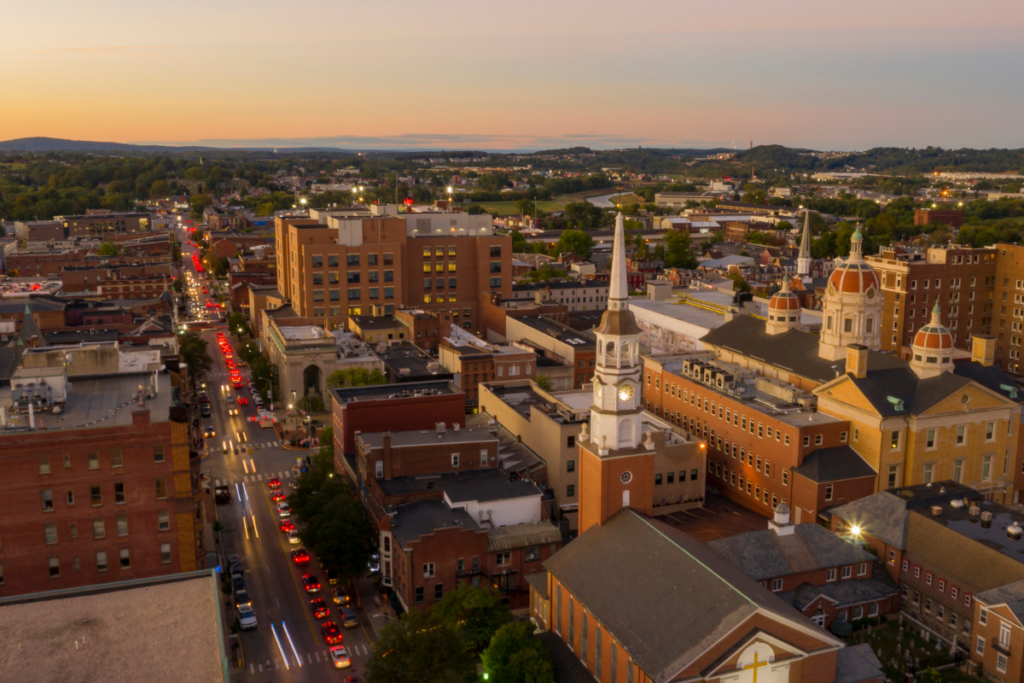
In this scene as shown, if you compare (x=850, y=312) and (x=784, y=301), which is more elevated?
(x=784, y=301)

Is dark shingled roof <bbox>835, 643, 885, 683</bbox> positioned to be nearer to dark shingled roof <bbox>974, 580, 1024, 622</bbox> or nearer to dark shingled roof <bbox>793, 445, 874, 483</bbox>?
dark shingled roof <bbox>974, 580, 1024, 622</bbox>

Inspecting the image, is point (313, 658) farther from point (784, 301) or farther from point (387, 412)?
point (784, 301)

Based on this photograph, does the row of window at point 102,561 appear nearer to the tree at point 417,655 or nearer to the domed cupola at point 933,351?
the tree at point 417,655

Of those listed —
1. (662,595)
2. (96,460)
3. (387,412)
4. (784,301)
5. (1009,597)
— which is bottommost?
(1009,597)

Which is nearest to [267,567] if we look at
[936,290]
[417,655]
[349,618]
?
[349,618]

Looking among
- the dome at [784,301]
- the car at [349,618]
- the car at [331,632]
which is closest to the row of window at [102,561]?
the car at [331,632]
